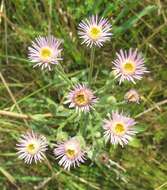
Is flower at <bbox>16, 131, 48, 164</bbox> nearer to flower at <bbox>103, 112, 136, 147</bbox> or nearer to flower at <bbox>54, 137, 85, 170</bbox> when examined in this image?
flower at <bbox>54, 137, 85, 170</bbox>

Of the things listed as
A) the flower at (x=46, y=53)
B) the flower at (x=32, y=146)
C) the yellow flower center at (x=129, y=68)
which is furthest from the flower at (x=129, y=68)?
the flower at (x=32, y=146)

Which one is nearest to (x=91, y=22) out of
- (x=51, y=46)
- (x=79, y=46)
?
(x=51, y=46)

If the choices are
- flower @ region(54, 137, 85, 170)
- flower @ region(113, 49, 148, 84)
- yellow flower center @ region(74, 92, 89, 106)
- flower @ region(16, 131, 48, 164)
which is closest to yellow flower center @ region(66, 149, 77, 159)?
flower @ region(54, 137, 85, 170)

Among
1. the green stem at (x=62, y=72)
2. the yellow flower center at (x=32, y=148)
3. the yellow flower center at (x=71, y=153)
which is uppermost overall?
the green stem at (x=62, y=72)

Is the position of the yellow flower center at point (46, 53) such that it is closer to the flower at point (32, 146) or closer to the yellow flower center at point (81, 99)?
the yellow flower center at point (81, 99)

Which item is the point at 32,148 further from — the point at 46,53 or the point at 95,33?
the point at 95,33

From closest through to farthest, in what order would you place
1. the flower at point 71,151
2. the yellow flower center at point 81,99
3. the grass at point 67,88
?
the yellow flower center at point 81,99, the flower at point 71,151, the grass at point 67,88
